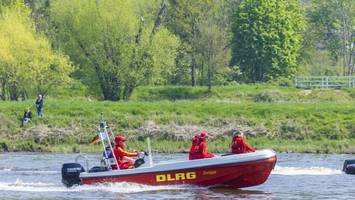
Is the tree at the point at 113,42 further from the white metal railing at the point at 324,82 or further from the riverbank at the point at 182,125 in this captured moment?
the white metal railing at the point at 324,82

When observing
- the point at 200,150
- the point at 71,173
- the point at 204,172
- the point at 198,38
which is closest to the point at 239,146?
the point at 200,150

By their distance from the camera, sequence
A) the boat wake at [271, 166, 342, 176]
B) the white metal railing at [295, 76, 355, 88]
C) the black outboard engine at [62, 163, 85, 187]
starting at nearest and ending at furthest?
the black outboard engine at [62, 163, 85, 187], the boat wake at [271, 166, 342, 176], the white metal railing at [295, 76, 355, 88]

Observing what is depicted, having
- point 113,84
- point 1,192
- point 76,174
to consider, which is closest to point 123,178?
point 76,174

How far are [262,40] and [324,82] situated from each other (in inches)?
382

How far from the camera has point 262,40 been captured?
9019cm

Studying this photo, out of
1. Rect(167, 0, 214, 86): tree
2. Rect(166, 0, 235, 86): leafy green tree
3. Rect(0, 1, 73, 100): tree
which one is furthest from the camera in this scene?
Rect(167, 0, 214, 86): tree

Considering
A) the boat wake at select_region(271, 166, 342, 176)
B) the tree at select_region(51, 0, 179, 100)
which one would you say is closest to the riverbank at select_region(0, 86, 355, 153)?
the tree at select_region(51, 0, 179, 100)

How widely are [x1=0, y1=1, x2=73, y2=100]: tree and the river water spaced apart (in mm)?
26891

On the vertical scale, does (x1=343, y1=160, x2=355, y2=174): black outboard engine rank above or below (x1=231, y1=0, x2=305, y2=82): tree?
below

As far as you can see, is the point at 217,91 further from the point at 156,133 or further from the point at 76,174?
the point at 76,174

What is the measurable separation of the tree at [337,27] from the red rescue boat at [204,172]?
2672 inches

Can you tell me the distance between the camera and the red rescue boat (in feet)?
117

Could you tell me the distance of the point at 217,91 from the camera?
81.5 metres

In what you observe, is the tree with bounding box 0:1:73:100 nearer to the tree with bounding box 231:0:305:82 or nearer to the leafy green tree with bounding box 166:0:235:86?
the leafy green tree with bounding box 166:0:235:86
